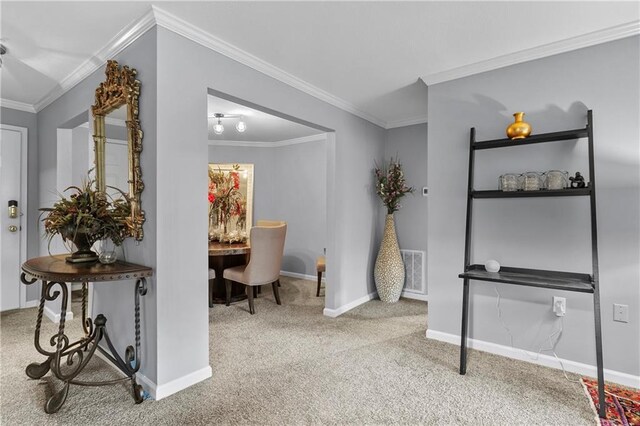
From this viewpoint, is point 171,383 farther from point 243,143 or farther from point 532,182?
point 243,143

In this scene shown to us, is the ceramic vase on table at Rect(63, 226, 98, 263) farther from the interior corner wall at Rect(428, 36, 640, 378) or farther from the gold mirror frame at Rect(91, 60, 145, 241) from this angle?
the interior corner wall at Rect(428, 36, 640, 378)

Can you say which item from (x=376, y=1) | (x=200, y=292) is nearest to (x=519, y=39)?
(x=376, y=1)

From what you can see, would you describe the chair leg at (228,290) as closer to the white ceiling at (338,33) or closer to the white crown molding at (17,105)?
the white ceiling at (338,33)

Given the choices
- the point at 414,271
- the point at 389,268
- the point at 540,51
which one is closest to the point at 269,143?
the point at 389,268

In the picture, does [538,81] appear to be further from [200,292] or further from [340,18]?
[200,292]

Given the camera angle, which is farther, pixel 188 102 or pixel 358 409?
pixel 188 102

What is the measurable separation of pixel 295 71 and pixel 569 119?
7.04 feet

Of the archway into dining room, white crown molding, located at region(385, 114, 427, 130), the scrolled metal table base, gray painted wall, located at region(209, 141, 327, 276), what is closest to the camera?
the scrolled metal table base

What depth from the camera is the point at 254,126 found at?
4.90 m

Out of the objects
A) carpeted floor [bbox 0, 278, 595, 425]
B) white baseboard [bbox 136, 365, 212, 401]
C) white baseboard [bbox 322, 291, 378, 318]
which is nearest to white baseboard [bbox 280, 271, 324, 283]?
white baseboard [bbox 322, 291, 378, 318]

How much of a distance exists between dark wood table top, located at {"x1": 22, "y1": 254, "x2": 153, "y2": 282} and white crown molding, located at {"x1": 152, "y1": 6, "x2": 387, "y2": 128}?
150cm

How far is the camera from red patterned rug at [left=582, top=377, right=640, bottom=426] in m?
1.87

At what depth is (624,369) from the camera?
2240 millimetres

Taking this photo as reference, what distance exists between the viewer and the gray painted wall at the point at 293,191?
5602mm
